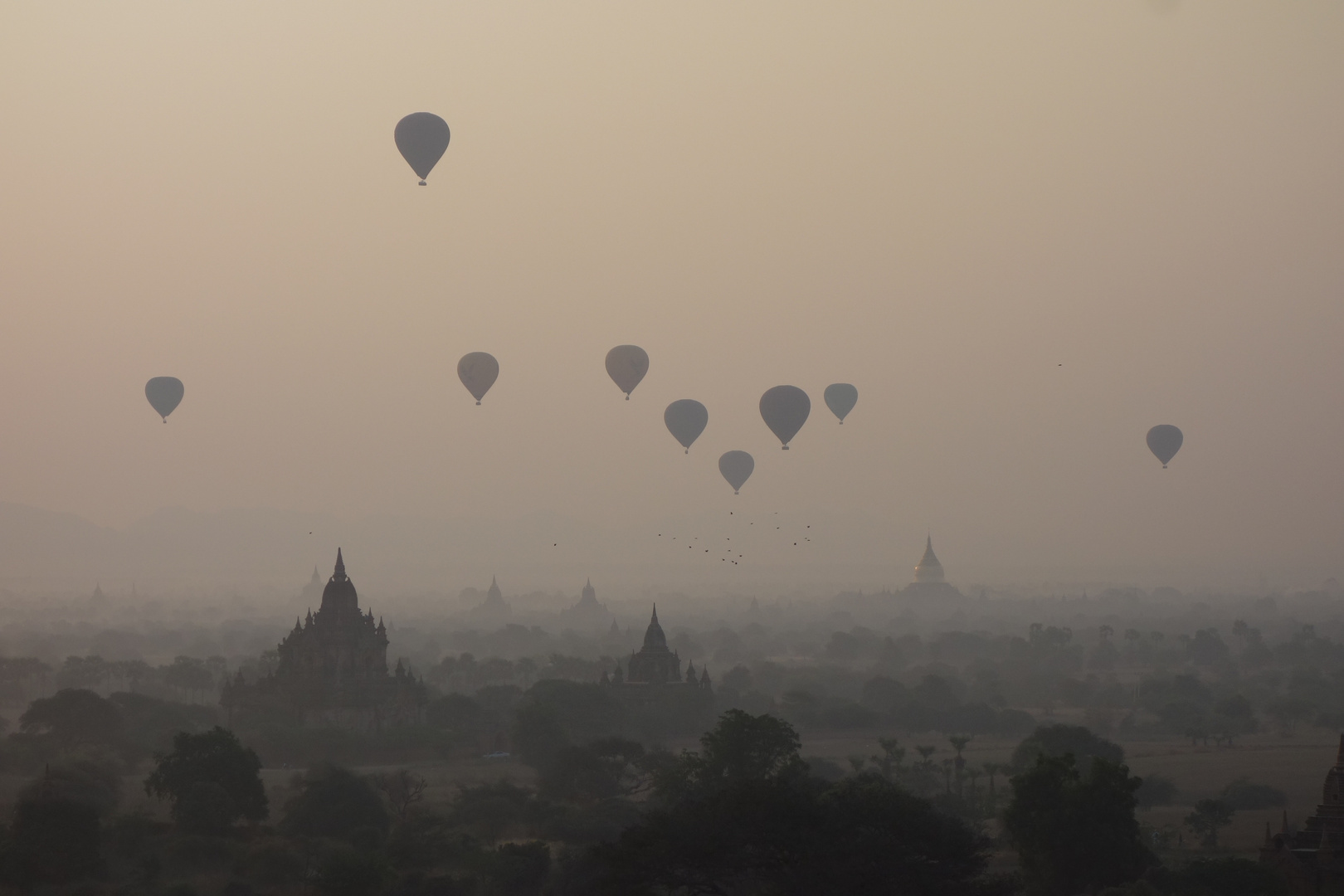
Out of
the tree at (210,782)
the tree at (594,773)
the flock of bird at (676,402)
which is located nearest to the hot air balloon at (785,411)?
the flock of bird at (676,402)

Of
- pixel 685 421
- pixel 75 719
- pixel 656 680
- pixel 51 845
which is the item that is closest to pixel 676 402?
pixel 685 421

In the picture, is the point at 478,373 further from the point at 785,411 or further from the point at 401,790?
the point at 401,790

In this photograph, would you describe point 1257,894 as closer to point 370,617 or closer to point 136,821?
point 136,821

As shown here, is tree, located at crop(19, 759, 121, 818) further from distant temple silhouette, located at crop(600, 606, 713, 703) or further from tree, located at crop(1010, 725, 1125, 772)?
tree, located at crop(1010, 725, 1125, 772)

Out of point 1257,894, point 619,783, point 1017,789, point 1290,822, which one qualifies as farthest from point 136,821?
point 1290,822

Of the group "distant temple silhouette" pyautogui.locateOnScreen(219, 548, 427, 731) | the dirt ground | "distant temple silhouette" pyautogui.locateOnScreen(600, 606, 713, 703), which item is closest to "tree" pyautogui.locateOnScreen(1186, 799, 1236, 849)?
the dirt ground

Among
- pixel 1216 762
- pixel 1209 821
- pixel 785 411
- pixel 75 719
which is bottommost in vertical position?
pixel 1209 821

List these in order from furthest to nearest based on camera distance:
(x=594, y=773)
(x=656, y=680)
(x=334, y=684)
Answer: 1. (x=656, y=680)
2. (x=334, y=684)
3. (x=594, y=773)

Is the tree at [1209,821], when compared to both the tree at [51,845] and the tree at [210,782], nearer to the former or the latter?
the tree at [210,782]
